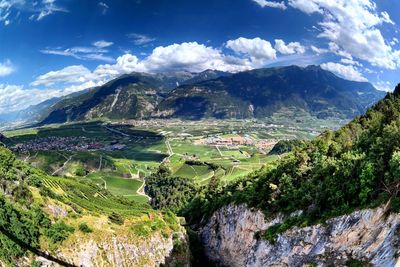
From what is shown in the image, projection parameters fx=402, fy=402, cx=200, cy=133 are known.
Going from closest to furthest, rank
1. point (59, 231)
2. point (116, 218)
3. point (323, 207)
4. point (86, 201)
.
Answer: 1. point (323, 207)
2. point (59, 231)
3. point (116, 218)
4. point (86, 201)

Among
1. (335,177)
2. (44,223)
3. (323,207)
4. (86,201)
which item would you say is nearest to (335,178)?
(335,177)

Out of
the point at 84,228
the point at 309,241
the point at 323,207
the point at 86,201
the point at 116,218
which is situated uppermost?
the point at 323,207

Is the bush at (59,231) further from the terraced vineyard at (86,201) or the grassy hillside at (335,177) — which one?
the grassy hillside at (335,177)

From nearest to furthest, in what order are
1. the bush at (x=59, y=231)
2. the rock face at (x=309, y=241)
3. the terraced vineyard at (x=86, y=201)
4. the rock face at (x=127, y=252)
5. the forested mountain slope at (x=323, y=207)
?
the rock face at (x=309, y=241) → the forested mountain slope at (x=323, y=207) → the bush at (x=59, y=231) → the rock face at (x=127, y=252) → the terraced vineyard at (x=86, y=201)

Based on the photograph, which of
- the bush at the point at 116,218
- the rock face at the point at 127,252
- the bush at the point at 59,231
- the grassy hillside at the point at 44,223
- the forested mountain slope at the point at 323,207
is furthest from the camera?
the bush at the point at 116,218

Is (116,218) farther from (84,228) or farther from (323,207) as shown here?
(323,207)

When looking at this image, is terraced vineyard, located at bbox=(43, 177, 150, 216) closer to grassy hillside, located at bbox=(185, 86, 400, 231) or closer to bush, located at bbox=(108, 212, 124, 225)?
bush, located at bbox=(108, 212, 124, 225)

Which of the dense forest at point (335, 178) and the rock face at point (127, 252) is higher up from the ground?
the dense forest at point (335, 178)

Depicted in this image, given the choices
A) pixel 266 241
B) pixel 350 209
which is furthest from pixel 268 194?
pixel 350 209

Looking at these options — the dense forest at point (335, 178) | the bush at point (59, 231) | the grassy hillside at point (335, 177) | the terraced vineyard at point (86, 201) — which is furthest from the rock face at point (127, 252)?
the grassy hillside at point (335, 177)
